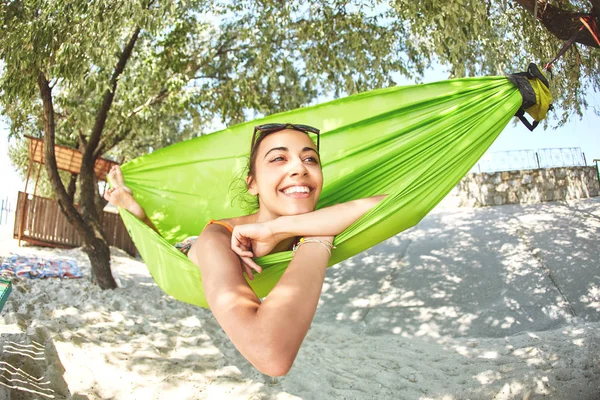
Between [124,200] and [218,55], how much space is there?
12.3ft

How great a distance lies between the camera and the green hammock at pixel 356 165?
1315 millimetres

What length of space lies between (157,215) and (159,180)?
168 millimetres

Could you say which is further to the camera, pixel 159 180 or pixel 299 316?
pixel 159 180

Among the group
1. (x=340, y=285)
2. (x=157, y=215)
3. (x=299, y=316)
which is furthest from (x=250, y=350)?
(x=340, y=285)

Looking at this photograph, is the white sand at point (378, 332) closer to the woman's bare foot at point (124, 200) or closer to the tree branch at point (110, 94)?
the woman's bare foot at point (124, 200)

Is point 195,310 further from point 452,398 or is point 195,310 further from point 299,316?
point 299,316

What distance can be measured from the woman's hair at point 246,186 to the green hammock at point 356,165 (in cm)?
3

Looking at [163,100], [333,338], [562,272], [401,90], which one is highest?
[163,100]

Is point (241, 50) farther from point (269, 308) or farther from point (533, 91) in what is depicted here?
point (269, 308)

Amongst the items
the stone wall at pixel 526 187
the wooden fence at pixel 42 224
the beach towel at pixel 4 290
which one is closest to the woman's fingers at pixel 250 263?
the beach towel at pixel 4 290

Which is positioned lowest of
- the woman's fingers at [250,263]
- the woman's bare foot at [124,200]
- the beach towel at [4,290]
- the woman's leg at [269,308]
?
the beach towel at [4,290]

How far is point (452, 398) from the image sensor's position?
115 inches

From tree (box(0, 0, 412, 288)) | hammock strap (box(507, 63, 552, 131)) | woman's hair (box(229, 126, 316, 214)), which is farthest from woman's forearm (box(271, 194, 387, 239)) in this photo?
tree (box(0, 0, 412, 288))

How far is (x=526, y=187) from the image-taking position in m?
8.70
